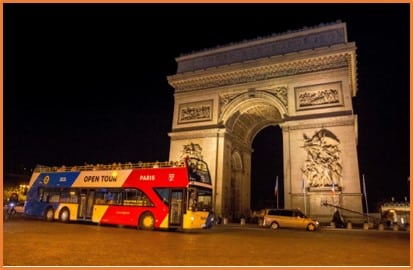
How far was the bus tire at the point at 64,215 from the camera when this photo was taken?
19.0 m

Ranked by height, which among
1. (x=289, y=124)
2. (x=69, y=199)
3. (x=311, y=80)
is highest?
(x=311, y=80)

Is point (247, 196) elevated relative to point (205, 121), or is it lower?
lower

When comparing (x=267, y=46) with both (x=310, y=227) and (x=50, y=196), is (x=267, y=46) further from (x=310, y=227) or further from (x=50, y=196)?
(x=50, y=196)

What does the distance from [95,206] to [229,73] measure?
50.8 ft

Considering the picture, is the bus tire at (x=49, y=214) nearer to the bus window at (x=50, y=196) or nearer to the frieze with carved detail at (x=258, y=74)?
the bus window at (x=50, y=196)

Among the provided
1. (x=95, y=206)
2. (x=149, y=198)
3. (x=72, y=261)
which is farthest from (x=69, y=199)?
(x=72, y=261)

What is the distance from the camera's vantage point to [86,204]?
1848cm

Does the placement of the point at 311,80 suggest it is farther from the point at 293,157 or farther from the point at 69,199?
the point at 69,199

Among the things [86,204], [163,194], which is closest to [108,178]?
[86,204]

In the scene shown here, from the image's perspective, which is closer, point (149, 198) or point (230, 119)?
point (149, 198)

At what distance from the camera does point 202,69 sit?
1156 inches

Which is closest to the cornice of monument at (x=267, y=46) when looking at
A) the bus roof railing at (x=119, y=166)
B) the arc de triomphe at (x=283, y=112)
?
the arc de triomphe at (x=283, y=112)

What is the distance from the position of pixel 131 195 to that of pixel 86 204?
10.8 ft

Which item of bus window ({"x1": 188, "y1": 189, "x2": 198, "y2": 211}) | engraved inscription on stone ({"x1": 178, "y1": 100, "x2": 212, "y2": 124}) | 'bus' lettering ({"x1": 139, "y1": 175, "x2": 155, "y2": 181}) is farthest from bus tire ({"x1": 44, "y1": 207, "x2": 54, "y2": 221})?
engraved inscription on stone ({"x1": 178, "y1": 100, "x2": 212, "y2": 124})
